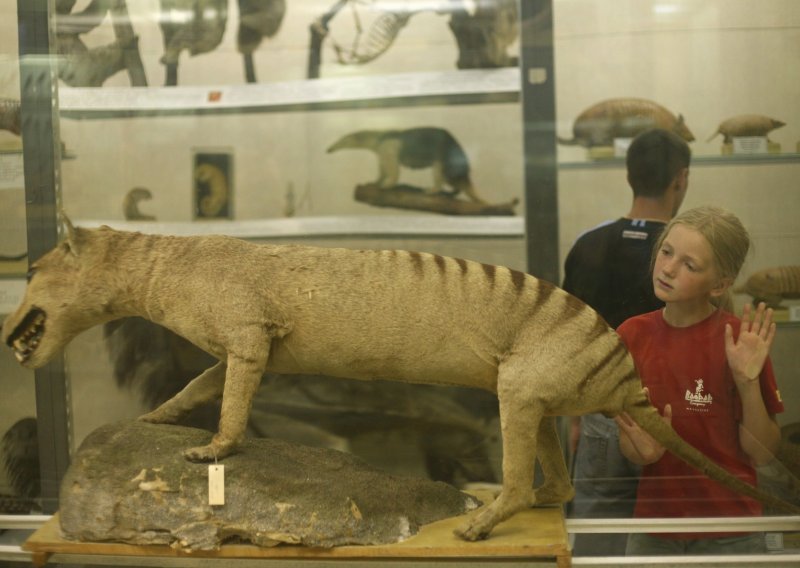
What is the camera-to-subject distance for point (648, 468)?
9.64 feet

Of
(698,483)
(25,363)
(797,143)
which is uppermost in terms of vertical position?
(797,143)

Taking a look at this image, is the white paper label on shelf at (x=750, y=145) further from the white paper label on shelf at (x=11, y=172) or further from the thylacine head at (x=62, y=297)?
the white paper label on shelf at (x=11, y=172)

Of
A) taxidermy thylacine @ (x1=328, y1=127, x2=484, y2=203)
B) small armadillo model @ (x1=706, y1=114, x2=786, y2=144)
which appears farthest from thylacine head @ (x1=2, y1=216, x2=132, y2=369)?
small armadillo model @ (x1=706, y1=114, x2=786, y2=144)

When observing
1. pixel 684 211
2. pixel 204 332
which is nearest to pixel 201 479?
pixel 204 332

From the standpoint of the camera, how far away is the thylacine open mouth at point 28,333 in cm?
264

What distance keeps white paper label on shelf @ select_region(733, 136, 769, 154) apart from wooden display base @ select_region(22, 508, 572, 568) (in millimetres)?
1386

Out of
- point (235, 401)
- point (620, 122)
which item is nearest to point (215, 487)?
point (235, 401)

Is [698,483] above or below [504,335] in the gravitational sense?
below

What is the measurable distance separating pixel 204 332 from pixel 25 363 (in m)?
0.58

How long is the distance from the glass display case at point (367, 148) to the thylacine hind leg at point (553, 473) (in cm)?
21

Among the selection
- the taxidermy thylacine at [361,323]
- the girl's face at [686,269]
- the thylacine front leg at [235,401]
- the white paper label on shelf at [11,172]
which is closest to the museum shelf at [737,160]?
the girl's face at [686,269]

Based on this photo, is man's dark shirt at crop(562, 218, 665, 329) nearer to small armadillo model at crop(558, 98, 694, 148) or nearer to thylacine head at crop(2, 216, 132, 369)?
small armadillo model at crop(558, 98, 694, 148)

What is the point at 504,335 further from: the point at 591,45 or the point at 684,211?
the point at 591,45

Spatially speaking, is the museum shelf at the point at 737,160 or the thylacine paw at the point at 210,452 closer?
the thylacine paw at the point at 210,452
